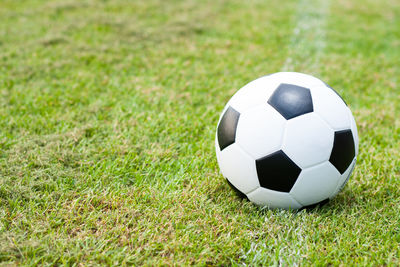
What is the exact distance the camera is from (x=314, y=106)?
2266 mm

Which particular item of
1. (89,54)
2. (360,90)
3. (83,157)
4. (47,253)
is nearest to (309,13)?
(360,90)

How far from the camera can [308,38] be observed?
579 centimetres

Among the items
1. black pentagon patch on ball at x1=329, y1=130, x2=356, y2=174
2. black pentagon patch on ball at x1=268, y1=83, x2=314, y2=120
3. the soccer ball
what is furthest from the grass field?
black pentagon patch on ball at x1=268, y1=83, x2=314, y2=120

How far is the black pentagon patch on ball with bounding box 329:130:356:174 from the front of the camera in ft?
7.35

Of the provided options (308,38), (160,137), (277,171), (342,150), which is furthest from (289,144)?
(308,38)

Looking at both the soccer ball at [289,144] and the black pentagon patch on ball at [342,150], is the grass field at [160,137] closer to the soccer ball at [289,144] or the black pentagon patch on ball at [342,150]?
the soccer ball at [289,144]

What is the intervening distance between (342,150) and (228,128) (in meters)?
0.69

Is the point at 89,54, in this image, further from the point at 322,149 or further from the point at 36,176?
the point at 322,149

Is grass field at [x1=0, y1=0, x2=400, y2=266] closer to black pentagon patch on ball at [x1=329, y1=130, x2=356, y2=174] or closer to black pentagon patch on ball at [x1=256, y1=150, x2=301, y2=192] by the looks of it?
black pentagon patch on ball at [x1=256, y1=150, x2=301, y2=192]

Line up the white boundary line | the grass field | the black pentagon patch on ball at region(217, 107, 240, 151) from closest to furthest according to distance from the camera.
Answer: the grass field < the black pentagon patch on ball at region(217, 107, 240, 151) < the white boundary line

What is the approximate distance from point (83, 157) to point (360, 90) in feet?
10.2

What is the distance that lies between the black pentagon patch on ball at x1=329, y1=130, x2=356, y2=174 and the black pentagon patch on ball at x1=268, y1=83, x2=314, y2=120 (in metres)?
0.24

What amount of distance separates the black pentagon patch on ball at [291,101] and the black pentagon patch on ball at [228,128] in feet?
0.80

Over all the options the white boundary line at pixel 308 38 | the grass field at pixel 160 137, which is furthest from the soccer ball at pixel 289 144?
the white boundary line at pixel 308 38
